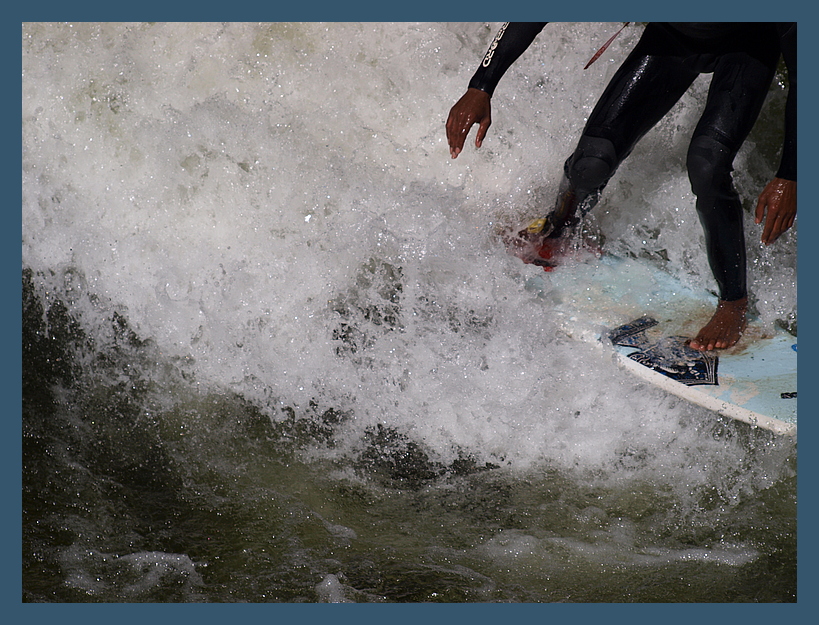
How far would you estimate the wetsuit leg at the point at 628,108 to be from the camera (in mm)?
1843

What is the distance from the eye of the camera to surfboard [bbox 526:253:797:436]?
1.91 metres

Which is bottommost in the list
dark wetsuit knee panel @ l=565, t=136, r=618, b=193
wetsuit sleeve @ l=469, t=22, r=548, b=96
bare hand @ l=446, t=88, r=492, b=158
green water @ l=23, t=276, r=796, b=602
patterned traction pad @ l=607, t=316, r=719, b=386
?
green water @ l=23, t=276, r=796, b=602

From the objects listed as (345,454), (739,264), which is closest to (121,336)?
(345,454)

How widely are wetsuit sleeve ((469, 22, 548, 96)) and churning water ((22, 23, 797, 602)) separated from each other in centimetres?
4

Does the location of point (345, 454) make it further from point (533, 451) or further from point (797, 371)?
point (797, 371)

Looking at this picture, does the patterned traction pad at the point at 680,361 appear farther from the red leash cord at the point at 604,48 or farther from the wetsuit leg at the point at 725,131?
the red leash cord at the point at 604,48

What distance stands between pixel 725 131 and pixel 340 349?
112cm

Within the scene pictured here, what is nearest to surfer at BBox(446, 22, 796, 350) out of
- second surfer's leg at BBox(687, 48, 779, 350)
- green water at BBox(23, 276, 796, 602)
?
second surfer's leg at BBox(687, 48, 779, 350)

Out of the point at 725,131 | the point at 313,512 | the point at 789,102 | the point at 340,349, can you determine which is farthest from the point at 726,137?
the point at 313,512

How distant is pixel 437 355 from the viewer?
1.99 meters

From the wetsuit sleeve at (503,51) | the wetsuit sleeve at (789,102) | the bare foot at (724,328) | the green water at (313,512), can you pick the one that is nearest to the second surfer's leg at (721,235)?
the bare foot at (724,328)

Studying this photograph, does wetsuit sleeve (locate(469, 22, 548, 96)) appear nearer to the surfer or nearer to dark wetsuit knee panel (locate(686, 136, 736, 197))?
the surfer

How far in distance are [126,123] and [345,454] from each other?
1073 mm

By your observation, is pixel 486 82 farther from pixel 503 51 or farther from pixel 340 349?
pixel 340 349
